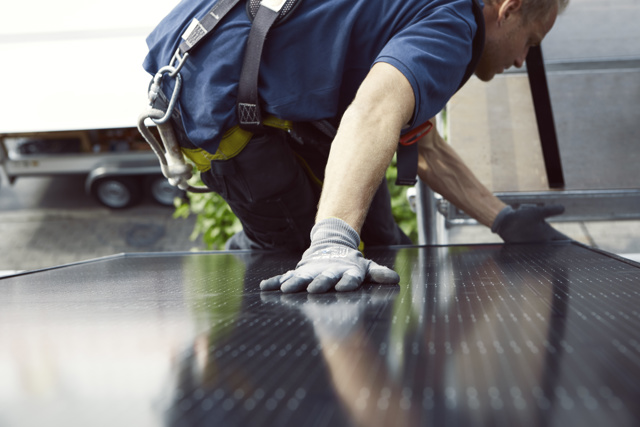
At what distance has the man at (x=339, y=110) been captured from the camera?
1.14m

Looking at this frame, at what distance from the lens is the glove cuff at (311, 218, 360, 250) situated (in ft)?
3.54

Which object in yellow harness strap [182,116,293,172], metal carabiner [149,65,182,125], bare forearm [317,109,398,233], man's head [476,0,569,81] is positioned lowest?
bare forearm [317,109,398,233]

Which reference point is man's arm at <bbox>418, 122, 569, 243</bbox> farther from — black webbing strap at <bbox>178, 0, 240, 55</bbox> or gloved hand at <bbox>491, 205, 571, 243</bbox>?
black webbing strap at <bbox>178, 0, 240, 55</bbox>

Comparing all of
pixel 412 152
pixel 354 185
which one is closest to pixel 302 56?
pixel 412 152

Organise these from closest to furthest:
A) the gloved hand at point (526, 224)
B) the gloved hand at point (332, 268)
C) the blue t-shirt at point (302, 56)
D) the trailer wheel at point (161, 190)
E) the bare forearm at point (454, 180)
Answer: the gloved hand at point (332, 268) → the blue t-shirt at point (302, 56) → the gloved hand at point (526, 224) → the bare forearm at point (454, 180) → the trailer wheel at point (161, 190)

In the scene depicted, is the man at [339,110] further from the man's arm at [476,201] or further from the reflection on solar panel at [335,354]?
the reflection on solar panel at [335,354]

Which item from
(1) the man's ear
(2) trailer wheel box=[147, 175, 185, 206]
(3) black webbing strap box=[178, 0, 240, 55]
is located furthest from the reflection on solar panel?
(2) trailer wheel box=[147, 175, 185, 206]

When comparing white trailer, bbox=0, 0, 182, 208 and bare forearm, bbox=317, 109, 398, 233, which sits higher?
white trailer, bbox=0, 0, 182, 208

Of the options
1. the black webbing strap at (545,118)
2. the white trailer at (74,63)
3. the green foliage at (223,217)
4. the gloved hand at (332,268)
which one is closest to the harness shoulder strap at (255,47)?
the gloved hand at (332,268)

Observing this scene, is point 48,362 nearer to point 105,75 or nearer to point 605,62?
point 605,62

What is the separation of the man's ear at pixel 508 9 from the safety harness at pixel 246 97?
0.88 feet

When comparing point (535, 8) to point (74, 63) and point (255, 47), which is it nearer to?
point (255, 47)

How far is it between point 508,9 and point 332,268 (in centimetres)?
103

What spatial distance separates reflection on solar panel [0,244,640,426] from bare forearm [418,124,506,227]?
85cm
